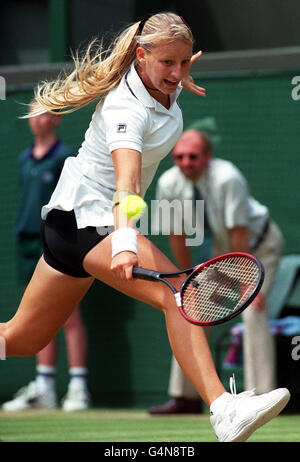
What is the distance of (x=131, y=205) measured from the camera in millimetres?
3248

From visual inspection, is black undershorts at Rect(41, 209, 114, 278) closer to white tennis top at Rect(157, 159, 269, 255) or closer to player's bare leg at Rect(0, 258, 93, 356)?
player's bare leg at Rect(0, 258, 93, 356)

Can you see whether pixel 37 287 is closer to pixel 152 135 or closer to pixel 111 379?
pixel 152 135

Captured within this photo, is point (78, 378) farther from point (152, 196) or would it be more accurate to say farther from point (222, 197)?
point (222, 197)

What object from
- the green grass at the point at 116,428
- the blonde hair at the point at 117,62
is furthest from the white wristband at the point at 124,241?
the green grass at the point at 116,428

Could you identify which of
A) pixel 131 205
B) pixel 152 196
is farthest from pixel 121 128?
pixel 152 196

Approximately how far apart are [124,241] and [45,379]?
3.86 m

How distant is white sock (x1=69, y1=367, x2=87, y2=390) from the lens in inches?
272

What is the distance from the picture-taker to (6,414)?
6684mm

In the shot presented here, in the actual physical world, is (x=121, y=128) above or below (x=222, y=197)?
above

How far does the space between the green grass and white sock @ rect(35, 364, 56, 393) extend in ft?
0.59

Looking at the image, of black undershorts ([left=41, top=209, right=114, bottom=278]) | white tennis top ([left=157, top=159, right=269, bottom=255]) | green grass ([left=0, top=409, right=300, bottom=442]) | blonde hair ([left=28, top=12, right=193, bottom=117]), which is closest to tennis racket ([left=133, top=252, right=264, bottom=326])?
→ black undershorts ([left=41, top=209, right=114, bottom=278])

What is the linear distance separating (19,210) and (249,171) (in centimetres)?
165

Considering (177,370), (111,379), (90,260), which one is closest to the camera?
(90,260)
